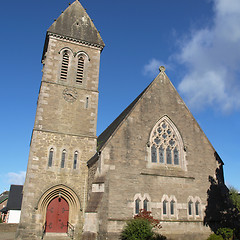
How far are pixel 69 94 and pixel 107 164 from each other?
7.98 meters

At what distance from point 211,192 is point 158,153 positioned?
457 cm

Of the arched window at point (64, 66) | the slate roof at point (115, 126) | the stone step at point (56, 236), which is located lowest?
the stone step at point (56, 236)

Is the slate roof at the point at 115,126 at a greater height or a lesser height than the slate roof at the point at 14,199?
greater

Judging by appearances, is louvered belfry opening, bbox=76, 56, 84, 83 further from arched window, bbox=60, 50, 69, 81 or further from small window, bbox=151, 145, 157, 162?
small window, bbox=151, 145, 157, 162

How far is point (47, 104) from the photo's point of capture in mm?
20375

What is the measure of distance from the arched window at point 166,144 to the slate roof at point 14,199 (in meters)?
31.1

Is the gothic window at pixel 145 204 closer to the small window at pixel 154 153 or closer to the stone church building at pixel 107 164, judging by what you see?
the stone church building at pixel 107 164

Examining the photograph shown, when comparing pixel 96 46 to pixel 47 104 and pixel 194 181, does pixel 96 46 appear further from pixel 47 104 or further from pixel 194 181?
pixel 194 181

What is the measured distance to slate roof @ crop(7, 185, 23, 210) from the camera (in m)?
40.5

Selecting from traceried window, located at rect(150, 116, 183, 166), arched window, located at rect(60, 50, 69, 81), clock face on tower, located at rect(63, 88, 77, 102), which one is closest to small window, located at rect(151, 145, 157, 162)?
traceried window, located at rect(150, 116, 183, 166)

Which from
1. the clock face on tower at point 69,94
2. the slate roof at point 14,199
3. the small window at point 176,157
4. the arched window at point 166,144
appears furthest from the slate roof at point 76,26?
the slate roof at point 14,199

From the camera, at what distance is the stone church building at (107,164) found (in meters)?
15.9

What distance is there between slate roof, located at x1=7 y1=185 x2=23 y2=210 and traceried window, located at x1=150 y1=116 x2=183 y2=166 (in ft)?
102

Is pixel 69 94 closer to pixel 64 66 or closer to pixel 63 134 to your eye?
pixel 64 66
